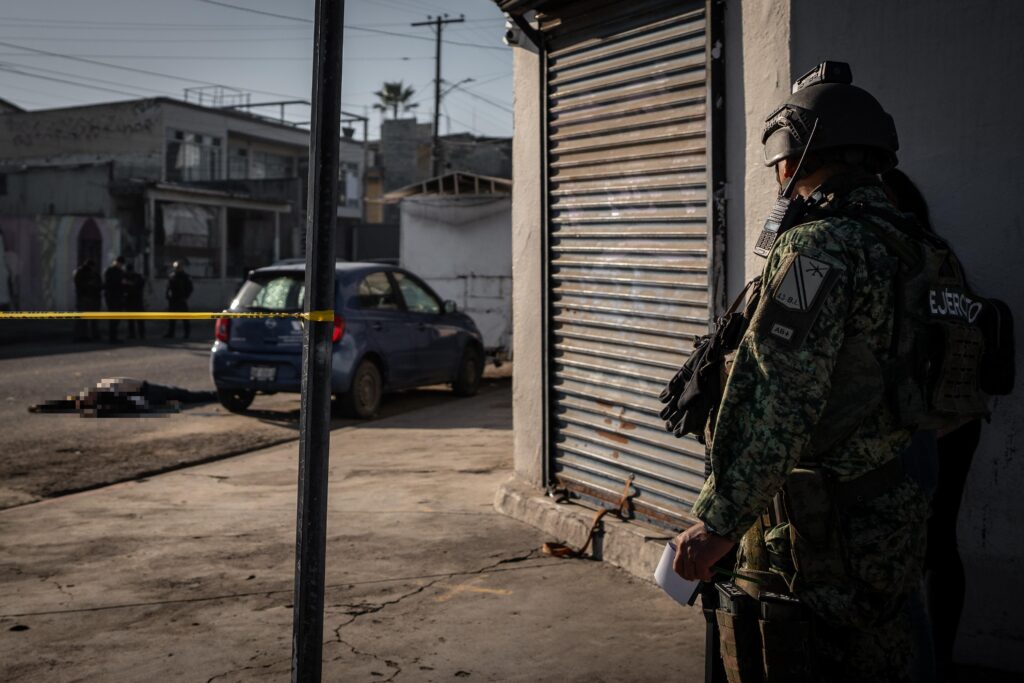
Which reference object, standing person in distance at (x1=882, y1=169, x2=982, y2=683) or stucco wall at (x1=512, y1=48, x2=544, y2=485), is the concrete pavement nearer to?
stucco wall at (x1=512, y1=48, x2=544, y2=485)

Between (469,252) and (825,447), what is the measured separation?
14.3 meters

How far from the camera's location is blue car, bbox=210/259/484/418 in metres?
10.3

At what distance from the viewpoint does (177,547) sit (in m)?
5.49

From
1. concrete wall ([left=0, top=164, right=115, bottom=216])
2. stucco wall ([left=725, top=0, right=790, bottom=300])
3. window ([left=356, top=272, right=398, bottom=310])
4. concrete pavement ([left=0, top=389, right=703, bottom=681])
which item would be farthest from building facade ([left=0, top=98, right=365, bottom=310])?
stucco wall ([left=725, top=0, right=790, bottom=300])

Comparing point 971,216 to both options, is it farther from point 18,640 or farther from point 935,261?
point 18,640

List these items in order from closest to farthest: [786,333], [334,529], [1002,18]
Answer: [786,333] < [1002,18] < [334,529]

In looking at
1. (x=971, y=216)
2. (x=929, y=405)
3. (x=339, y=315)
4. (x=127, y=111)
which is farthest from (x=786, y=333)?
(x=127, y=111)

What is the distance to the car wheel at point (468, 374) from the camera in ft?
40.9

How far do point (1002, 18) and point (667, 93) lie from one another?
5.99 feet

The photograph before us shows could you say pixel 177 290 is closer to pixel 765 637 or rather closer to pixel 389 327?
pixel 389 327

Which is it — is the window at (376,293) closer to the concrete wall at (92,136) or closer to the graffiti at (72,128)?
the concrete wall at (92,136)

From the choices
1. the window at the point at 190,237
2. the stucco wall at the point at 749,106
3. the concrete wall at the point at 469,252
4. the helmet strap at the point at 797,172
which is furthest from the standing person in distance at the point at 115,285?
the helmet strap at the point at 797,172

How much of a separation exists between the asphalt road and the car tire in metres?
0.16

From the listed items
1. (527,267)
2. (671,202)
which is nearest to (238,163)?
(527,267)
